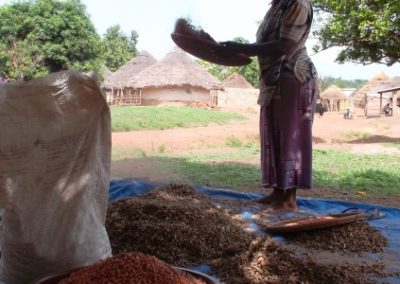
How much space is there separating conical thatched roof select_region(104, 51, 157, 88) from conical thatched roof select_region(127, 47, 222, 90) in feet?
6.27

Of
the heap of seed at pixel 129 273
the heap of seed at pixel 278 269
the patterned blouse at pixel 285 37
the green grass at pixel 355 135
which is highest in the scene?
the patterned blouse at pixel 285 37

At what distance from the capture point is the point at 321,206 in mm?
4305

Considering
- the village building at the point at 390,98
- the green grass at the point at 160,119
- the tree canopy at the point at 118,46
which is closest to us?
the green grass at the point at 160,119

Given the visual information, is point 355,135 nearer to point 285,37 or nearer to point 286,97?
point 286,97

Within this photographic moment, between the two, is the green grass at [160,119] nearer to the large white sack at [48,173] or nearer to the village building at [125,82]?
the village building at [125,82]

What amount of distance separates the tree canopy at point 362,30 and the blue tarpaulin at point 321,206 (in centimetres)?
729

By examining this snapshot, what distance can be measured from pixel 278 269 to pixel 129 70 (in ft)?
98.6

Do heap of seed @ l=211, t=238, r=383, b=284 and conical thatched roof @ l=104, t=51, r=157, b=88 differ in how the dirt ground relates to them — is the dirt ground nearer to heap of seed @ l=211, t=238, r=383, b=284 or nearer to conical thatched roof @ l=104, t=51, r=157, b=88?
heap of seed @ l=211, t=238, r=383, b=284

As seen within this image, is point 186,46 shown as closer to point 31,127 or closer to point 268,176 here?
point 268,176

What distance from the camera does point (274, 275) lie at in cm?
238

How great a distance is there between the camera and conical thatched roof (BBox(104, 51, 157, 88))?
30.4m

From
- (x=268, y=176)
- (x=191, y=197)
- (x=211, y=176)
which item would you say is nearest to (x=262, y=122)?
(x=268, y=176)

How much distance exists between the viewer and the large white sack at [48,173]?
1.98m

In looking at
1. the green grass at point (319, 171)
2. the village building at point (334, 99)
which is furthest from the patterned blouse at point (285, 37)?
the village building at point (334, 99)
